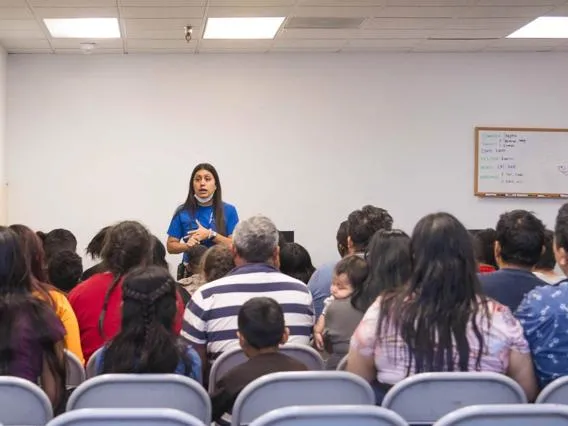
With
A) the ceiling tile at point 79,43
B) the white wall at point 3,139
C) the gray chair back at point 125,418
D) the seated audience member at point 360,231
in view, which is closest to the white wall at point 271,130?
the white wall at point 3,139

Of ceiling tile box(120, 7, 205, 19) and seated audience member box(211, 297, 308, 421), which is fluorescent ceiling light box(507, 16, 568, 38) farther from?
seated audience member box(211, 297, 308, 421)

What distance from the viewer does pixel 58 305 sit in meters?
2.53

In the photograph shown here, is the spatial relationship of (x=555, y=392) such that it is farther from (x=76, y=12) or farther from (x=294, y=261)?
(x=76, y=12)

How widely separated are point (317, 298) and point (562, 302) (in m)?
1.47

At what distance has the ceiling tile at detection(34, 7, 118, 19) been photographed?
523cm

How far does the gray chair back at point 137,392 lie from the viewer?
76.5 inches

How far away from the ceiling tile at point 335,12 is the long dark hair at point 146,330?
3623 mm

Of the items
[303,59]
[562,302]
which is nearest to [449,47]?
[303,59]

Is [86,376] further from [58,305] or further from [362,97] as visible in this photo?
[362,97]

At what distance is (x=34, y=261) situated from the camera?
259cm

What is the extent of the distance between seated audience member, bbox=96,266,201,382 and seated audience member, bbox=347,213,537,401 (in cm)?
56

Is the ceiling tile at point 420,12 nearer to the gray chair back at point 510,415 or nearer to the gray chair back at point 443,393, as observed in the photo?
the gray chair back at point 443,393

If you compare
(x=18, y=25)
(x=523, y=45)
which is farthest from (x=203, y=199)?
(x=523, y=45)

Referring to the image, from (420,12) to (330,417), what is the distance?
4548 millimetres
